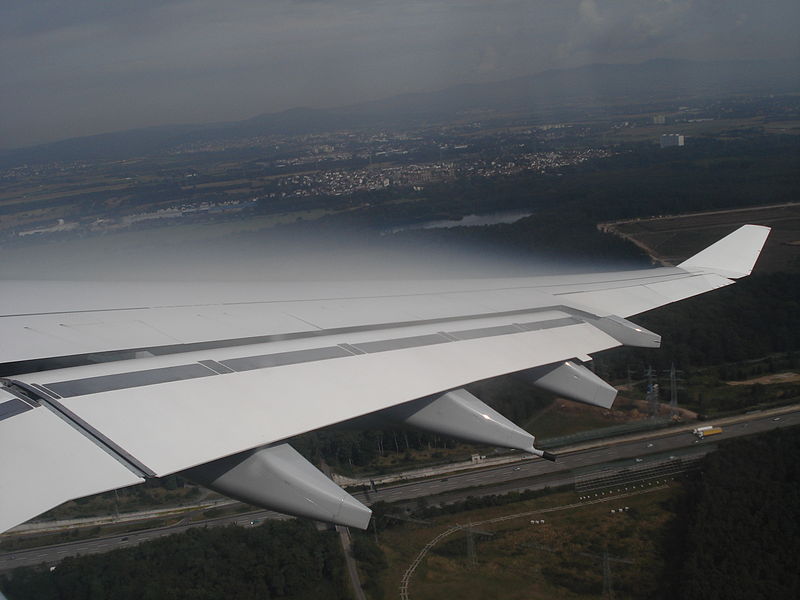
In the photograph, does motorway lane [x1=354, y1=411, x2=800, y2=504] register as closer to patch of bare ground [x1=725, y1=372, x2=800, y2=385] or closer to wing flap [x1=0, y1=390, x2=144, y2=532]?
patch of bare ground [x1=725, y1=372, x2=800, y2=385]

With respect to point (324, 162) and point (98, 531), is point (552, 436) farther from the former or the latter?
point (324, 162)

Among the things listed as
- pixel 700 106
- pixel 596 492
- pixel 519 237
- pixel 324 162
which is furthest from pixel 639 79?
pixel 596 492

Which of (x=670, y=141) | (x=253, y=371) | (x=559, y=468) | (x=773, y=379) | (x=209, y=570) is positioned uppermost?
(x=670, y=141)

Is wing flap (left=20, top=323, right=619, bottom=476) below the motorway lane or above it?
above

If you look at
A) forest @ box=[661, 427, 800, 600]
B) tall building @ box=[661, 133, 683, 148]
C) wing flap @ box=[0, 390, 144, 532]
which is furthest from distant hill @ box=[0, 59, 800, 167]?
wing flap @ box=[0, 390, 144, 532]

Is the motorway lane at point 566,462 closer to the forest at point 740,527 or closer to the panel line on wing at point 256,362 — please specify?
the forest at point 740,527

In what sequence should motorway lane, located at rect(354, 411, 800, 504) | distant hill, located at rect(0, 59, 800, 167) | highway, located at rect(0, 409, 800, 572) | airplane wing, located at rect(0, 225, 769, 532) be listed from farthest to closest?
distant hill, located at rect(0, 59, 800, 167)
motorway lane, located at rect(354, 411, 800, 504)
highway, located at rect(0, 409, 800, 572)
airplane wing, located at rect(0, 225, 769, 532)

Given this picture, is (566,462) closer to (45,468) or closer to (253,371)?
(253,371)

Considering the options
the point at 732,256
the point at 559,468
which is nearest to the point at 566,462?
the point at 559,468
